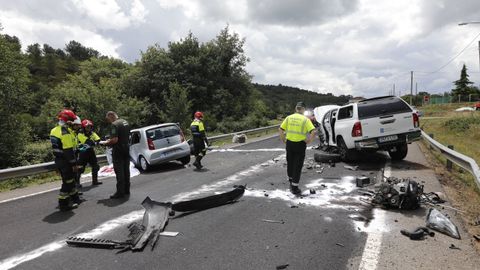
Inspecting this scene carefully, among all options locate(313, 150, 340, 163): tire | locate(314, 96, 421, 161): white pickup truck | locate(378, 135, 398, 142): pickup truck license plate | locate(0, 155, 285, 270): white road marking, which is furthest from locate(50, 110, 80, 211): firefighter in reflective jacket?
locate(378, 135, 398, 142): pickup truck license plate

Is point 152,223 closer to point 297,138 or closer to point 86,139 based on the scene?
point 297,138

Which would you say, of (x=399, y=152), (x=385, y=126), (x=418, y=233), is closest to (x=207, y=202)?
(x=418, y=233)

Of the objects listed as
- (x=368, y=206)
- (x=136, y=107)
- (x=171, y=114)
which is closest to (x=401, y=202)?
(x=368, y=206)

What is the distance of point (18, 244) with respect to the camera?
4.87 meters

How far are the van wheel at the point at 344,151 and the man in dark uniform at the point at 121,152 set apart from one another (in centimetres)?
651

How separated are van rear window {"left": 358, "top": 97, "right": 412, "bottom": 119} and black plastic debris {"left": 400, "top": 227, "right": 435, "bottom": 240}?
240 inches

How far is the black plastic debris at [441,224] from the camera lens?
4.57 meters

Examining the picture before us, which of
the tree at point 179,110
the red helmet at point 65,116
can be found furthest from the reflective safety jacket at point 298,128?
the tree at point 179,110

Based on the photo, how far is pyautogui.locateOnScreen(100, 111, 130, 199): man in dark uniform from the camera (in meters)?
7.71

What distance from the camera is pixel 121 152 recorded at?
796 cm

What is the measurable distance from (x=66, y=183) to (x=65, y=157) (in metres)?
0.50

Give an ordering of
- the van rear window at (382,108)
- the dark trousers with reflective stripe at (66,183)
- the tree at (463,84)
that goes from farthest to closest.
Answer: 1. the tree at (463,84)
2. the van rear window at (382,108)
3. the dark trousers with reflective stripe at (66,183)

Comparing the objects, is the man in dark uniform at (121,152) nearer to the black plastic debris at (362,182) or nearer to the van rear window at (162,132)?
the van rear window at (162,132)

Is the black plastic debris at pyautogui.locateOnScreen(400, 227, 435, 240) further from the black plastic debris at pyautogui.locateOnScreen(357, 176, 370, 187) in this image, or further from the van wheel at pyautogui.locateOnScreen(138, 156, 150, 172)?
the van wheel at pyautogui.locateOnScreen(138, 156, 150, 172)
